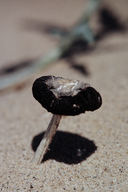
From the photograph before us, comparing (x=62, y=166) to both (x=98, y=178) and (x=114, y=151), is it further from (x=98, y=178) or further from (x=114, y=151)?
(x=114, y=151)

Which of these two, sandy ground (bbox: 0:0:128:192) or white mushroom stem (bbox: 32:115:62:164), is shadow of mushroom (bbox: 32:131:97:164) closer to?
sandy ground (bbox: 0:0:128:192)

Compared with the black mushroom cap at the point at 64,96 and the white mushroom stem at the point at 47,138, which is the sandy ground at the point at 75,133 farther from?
the black mushroom cap at the point at 64,96

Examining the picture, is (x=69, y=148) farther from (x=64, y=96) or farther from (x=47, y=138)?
(x=64, y=96)

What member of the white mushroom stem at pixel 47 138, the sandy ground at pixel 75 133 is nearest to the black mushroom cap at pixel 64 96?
the white mushroom stem at pixel 47 138

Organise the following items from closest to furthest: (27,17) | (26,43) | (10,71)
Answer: (10,71)
(26,43)
(27,17)

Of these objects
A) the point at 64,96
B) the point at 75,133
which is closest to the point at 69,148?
the point at 75,133

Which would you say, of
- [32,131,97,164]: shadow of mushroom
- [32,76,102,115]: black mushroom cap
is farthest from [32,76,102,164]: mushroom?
[32,131,97,164]: shadow of mushroom

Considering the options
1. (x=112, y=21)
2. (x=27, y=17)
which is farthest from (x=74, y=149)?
(x=27, y=17)

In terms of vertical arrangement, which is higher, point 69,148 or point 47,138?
point 47,138
